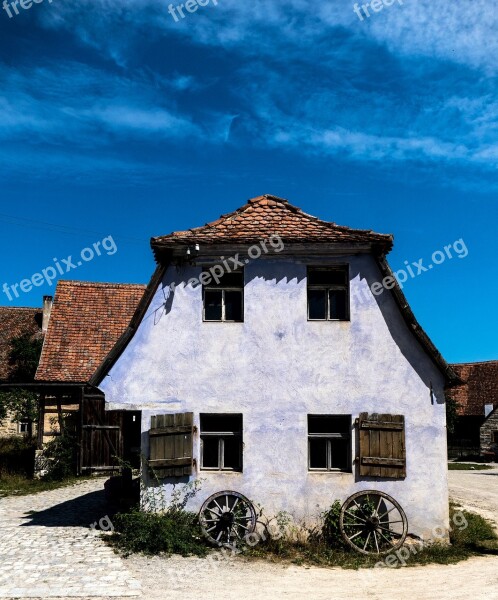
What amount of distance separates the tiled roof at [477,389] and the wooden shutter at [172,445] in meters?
32.6

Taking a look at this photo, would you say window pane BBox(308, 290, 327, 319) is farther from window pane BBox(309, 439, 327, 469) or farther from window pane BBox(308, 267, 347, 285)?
window pane BBox(309, 439, 327, 469)

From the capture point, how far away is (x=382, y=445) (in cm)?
1184

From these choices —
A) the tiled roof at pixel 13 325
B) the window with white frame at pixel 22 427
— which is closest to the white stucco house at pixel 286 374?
the window with white frame at pixel 22 427

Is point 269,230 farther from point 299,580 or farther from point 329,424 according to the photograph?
point 299,580

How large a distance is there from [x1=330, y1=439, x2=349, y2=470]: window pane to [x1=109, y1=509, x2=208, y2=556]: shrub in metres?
3.02

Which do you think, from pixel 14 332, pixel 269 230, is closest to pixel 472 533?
pixel 269 230

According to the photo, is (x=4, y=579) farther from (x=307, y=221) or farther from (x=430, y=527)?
(x=307, y=221)

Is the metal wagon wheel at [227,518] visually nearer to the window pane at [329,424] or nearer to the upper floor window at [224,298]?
the window pane at [329,424]

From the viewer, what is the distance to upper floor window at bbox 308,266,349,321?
12656 mm

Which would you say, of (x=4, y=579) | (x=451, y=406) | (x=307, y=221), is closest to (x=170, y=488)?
(x=4, y=579)

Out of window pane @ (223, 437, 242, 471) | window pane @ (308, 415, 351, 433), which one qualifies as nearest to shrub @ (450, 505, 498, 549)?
window pane @ (308, 415, 351, 433)

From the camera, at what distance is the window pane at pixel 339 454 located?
12062mm

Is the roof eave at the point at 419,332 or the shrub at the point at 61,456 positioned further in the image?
the shrub at the point at 61,456

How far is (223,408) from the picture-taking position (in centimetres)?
1216
